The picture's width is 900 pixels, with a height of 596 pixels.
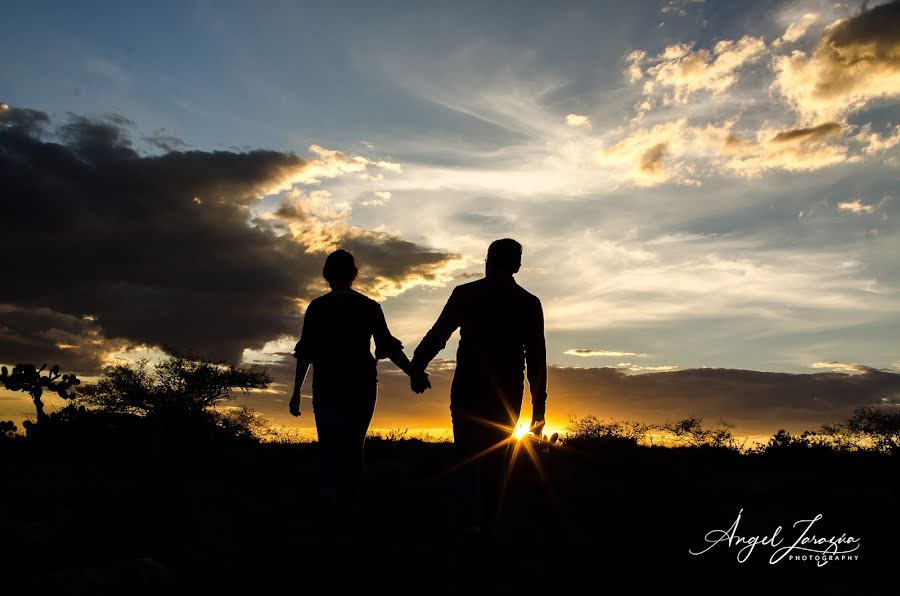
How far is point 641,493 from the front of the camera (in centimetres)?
923

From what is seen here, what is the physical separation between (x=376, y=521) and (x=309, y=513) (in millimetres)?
856

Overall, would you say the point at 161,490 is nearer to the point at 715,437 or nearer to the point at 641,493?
the point at 641,493

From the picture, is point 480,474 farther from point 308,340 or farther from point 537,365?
point 308,340

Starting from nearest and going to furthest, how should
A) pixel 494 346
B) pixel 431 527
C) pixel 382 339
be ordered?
pixel 494 346 < pixel 382 339 < pixel 431 527

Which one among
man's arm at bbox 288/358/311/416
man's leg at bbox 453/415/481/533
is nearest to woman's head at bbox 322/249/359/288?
man's arm at bbox 288/358/311/416

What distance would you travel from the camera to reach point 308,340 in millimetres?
7355

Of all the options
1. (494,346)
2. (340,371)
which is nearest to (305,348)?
(340,371)

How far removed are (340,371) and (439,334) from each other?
41.8 inches

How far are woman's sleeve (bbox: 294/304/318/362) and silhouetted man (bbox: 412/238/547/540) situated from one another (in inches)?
57.2

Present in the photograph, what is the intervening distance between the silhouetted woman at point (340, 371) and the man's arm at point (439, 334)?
48 cm

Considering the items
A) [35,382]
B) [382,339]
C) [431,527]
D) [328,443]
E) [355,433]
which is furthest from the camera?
[35,382]

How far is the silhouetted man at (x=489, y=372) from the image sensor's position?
22.2ft

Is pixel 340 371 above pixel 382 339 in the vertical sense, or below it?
below

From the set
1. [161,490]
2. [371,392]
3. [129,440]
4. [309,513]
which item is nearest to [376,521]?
[309,513]
